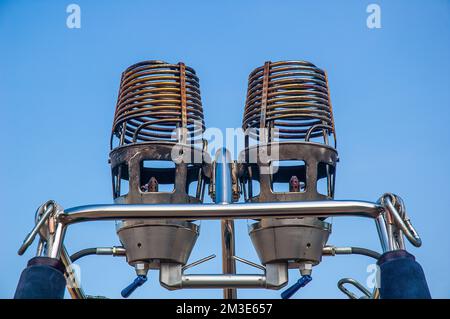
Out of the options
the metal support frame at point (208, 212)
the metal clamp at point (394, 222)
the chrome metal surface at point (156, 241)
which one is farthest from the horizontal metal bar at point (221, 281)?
the metal clamp at point (394, 222)

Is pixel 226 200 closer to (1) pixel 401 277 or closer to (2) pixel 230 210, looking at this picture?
(2) pixel 230 210

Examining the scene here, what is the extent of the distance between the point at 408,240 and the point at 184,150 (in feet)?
2.45

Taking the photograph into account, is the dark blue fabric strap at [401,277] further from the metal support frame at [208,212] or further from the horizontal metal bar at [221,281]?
the horizontal metal bar at [221,281]

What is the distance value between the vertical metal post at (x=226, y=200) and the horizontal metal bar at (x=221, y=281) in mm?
164

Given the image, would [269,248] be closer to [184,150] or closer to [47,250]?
[184,150]

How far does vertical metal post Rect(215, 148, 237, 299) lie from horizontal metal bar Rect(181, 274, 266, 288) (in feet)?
0.54

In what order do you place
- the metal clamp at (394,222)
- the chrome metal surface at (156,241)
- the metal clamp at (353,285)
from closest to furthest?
the metal clamp at (394,222), the chrome metal surface at (156,241), the metal clamp at (353,285)

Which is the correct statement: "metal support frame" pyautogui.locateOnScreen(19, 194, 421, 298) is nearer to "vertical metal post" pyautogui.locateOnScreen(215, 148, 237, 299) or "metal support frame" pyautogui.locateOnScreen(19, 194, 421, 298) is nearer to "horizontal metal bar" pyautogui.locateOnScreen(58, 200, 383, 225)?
"horizontal metal bar" pyautogui.locateOnScreen(58, 200, 383, 225)

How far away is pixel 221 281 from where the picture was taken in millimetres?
2121

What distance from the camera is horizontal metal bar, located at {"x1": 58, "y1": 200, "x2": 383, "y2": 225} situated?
6.17 feet

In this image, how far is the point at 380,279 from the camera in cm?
175

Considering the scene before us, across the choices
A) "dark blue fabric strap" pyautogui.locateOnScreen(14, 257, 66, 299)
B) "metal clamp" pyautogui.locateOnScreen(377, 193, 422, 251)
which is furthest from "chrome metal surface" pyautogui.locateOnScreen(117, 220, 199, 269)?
"metal clamp" pyautogui.locateOnScreen(377, 193, 422, 251)

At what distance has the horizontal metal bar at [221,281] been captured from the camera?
213cm

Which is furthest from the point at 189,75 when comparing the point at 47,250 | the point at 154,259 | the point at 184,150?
the point at 47,250
